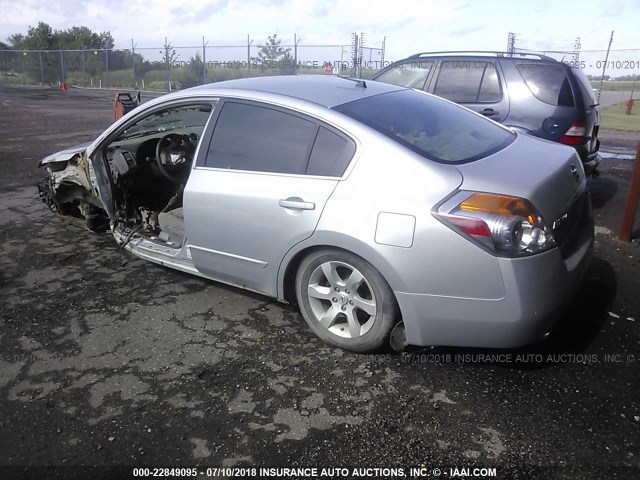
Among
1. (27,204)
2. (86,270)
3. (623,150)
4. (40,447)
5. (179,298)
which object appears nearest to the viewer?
(40,447)

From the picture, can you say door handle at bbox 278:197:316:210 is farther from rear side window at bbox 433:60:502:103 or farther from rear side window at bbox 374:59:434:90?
rear side window at bbox 374:59:434:90

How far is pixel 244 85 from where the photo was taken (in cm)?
375

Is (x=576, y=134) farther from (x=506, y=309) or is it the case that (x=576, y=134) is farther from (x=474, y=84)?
(x=506, y=309)

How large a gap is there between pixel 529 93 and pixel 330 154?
4.00m

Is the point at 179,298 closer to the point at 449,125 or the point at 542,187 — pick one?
the point at 449,125

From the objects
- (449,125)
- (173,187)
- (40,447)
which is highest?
(449,125)

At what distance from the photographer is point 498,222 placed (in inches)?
103

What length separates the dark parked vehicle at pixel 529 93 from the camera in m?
5.93

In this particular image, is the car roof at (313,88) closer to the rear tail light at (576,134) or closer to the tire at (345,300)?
the tire at (345,300)

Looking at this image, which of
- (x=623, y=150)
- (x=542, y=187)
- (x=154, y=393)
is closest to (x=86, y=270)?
(x=154, y=393)

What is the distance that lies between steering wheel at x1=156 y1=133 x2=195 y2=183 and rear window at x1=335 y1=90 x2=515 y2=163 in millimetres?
2158

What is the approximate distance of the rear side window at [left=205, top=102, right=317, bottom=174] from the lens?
327 centimetres

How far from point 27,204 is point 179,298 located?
3.63 m

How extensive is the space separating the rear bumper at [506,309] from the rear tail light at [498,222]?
0.07 meters
